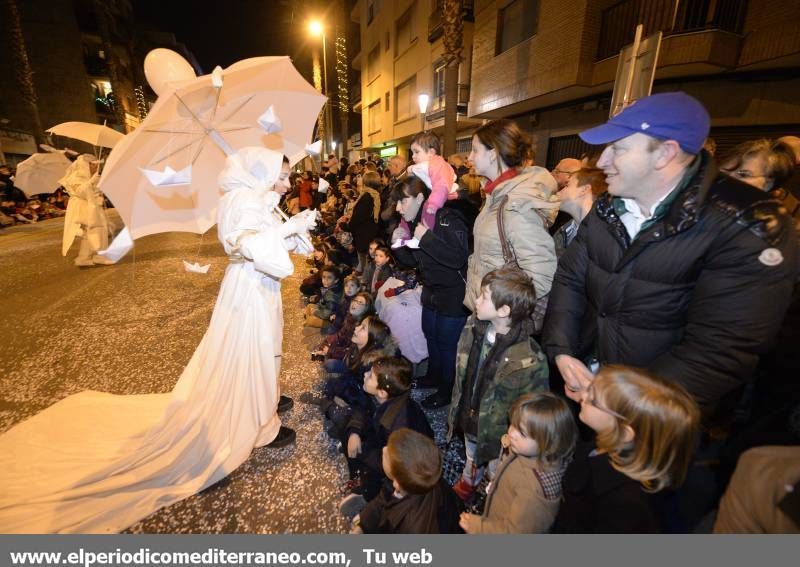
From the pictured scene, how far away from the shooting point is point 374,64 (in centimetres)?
2367

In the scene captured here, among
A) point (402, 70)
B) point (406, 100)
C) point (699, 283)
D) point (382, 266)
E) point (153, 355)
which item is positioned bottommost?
point (153, 355)

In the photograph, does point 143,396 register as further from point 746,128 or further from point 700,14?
point 700,14

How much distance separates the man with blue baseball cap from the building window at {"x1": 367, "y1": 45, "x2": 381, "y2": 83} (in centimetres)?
2484

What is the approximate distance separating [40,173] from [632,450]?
404 inches

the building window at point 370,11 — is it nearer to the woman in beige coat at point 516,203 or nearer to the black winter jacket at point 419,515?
the woman in beige coat at point 516,203

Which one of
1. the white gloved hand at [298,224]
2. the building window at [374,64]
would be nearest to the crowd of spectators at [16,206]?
the white gloved hand at [298,224]

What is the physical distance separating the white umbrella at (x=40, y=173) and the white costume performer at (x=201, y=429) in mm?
6778

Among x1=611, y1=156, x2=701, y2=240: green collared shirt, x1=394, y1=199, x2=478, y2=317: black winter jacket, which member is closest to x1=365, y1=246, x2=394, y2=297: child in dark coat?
x1=394, y1=199, x2=478, y2=317: black winter jacket

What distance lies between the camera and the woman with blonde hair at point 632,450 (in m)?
1.19

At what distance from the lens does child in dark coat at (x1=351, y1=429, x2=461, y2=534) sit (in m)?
1.54

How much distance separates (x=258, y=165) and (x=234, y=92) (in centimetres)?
66

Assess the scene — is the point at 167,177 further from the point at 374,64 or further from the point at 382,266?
the point at 374,64

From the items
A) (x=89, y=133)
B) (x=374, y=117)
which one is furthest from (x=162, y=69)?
(x=374, y=117)
